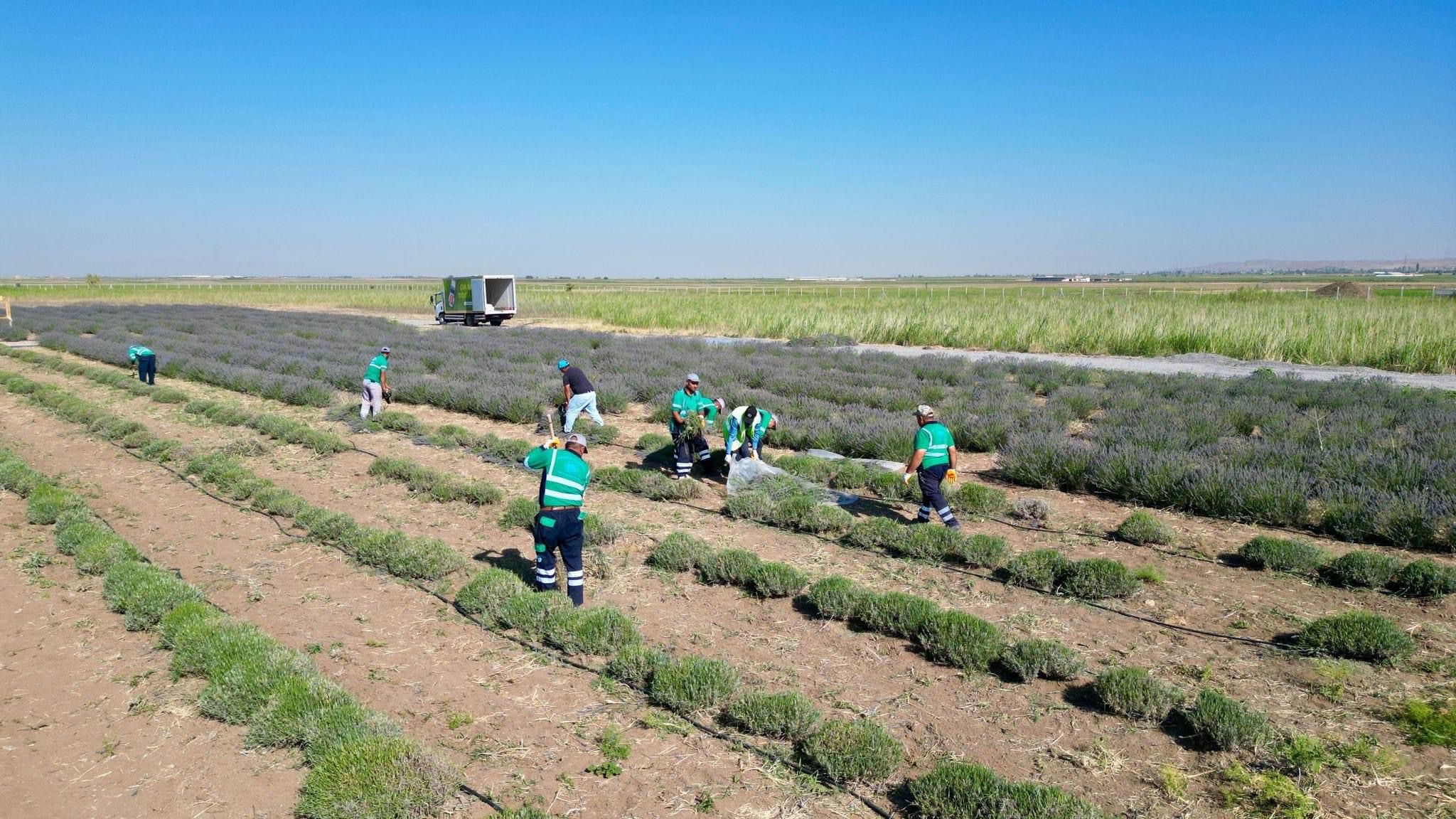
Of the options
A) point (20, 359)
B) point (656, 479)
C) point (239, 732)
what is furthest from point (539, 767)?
point (20, 359)

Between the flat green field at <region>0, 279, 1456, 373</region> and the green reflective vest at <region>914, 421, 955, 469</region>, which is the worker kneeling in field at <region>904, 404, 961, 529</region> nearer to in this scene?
the green reflective vest at <region>914, 421, 955, 469</region>

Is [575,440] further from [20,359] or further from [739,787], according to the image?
[20,359]

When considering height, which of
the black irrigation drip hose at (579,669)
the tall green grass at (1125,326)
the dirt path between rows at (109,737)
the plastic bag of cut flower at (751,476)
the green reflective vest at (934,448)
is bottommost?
the dirt path between rows at (109,737)

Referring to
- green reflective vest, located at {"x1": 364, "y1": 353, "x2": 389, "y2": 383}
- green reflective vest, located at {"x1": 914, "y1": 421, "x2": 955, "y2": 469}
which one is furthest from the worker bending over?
green reflective vest, located at {"x1": 914, "y1": 421, "x2": 955, "y2": 469}

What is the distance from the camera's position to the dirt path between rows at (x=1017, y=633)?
5.27 metres

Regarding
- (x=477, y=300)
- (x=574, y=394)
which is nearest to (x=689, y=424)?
(x=574, y=394)

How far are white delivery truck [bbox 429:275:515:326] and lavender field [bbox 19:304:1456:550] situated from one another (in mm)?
12711

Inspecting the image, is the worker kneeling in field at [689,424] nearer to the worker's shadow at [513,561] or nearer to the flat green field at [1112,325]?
the worker's shadow at [513,561]

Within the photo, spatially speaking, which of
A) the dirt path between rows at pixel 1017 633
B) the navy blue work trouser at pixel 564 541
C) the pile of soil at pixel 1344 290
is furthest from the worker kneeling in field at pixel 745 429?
the pile of soil at pixel 1344 290

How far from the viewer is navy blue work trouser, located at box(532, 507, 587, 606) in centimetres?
711

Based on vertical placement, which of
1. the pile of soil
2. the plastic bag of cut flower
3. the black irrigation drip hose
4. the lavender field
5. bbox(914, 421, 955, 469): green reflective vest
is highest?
the pile of soil

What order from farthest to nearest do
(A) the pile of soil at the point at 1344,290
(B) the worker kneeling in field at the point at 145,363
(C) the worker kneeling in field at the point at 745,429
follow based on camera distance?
1. (A) the pile of soil at the point at 1344,290
2. (B) the worker kneeling in field at the point at 145,363
3. (C) the worker kneeling in field at the point at 745,429

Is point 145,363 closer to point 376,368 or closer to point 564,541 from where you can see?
point 376,368

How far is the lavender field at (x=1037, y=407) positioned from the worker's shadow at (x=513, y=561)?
631 centimetres
